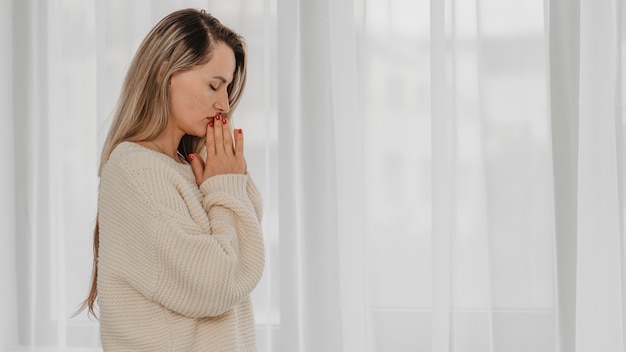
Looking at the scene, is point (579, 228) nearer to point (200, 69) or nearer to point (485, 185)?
point (485, 185)

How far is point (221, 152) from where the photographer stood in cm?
133

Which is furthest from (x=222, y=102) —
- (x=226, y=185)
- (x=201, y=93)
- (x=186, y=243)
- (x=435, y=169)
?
(x=435, y=169)

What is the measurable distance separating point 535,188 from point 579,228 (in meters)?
0.16

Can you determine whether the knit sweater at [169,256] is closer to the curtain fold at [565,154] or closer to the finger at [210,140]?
the finger at [210,140]

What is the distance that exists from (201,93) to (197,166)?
0.42 ft

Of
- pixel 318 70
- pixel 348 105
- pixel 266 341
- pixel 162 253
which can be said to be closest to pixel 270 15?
pixel 318 70

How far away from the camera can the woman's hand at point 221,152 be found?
133cm

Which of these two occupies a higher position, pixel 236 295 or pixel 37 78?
pixel 37 78

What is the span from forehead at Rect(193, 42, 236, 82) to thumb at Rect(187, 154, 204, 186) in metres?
0.15

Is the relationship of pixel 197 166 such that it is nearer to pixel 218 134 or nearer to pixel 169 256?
pixel 218 134

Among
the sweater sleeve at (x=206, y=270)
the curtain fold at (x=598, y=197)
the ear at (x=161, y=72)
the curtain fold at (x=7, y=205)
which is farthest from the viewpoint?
the curtain fold at (x=7, y=205)

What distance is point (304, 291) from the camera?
87.8 inches

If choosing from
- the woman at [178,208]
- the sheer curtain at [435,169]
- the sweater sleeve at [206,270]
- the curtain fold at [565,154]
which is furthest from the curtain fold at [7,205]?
the curtain fold at [565,154]

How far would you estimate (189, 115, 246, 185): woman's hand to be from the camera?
1326 millimetres
